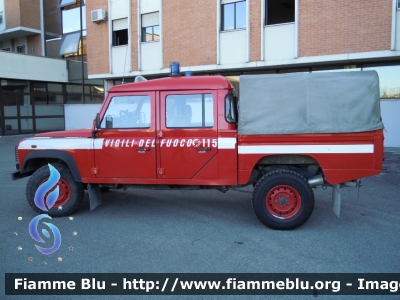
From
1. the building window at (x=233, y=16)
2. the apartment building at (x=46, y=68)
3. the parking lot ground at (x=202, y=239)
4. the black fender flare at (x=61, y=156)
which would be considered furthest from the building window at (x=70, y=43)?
the black fender flare at (x=61, y=156)

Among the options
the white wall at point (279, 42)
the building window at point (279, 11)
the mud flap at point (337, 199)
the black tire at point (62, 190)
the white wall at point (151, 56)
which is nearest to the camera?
the mud flap at point (337, 199)

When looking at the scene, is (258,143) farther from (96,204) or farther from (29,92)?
(29,92)

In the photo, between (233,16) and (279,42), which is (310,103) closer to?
(279,42)

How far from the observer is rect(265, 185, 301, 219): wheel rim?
196 inches

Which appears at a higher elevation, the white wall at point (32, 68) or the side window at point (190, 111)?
the white wall at point (32, 68)

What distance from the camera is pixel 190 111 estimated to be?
5.26 meters

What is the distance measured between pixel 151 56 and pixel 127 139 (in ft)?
44.5

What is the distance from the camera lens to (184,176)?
5230 millimetres

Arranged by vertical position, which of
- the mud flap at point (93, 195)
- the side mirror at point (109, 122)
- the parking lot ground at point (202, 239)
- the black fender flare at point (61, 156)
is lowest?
the parking lot ground at point (202, 239)

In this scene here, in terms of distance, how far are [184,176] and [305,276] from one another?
228 cm

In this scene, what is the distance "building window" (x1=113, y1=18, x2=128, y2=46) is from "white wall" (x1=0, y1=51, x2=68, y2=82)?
19.3ft

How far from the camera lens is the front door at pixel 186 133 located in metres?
5.12

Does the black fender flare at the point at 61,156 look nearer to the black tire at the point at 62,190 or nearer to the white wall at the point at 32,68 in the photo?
the black tire at the point at 62,190

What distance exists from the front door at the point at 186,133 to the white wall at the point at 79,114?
58.9 ft
